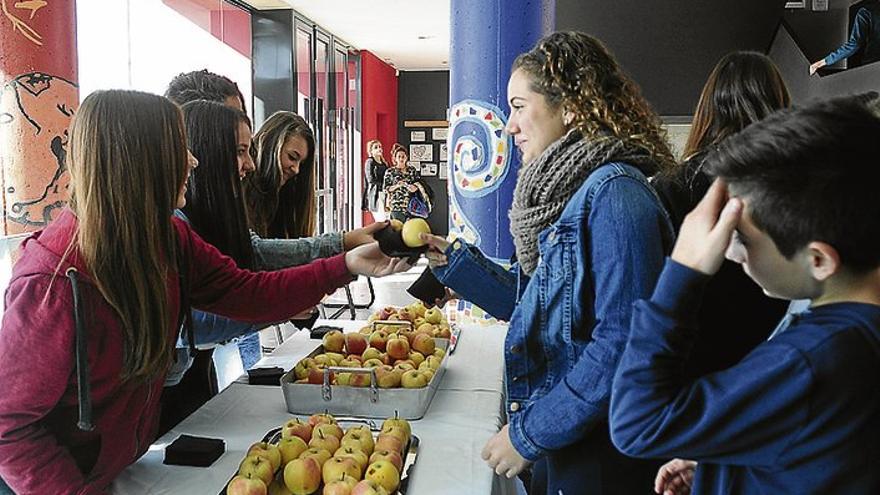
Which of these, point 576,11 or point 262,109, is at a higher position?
point 576,11

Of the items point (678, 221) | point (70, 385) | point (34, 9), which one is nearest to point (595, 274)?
point (678, 221)

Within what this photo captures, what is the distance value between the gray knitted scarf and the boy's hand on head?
42 cm

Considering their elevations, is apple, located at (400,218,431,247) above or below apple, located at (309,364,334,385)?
above

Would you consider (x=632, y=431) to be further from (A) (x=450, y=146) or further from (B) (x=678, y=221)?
(A) (x=450, y=146)

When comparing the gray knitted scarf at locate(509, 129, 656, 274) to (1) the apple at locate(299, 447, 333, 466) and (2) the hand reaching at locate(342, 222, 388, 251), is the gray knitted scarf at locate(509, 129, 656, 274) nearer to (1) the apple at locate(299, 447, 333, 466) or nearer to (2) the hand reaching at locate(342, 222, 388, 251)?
(1) the apple at locate(299, 447, 333, 466)

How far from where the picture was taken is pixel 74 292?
128 centimetres

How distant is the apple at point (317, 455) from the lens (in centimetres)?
140

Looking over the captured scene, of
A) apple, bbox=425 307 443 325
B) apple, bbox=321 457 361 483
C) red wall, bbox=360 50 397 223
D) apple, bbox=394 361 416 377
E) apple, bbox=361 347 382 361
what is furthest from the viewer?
red wall, bbox=360 50 397 223

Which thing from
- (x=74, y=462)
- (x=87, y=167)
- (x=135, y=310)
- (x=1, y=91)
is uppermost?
(x=1, y=91)

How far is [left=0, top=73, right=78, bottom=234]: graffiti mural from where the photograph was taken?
10.7 ft

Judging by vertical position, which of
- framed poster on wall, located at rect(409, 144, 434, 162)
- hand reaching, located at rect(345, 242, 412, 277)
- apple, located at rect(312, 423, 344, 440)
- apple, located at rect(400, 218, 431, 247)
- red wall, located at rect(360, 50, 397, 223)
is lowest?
apple, located at rect(312, 423, 344, 440)

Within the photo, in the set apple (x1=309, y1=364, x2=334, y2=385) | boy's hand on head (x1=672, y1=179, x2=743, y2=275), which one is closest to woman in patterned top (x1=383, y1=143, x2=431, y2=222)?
apple (x1=309, y1=364, x2=334, y2=385)

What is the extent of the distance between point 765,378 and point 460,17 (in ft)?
10.1

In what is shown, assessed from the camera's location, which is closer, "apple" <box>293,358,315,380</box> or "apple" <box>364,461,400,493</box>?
"apple" <box>364,461,400,493</box>
